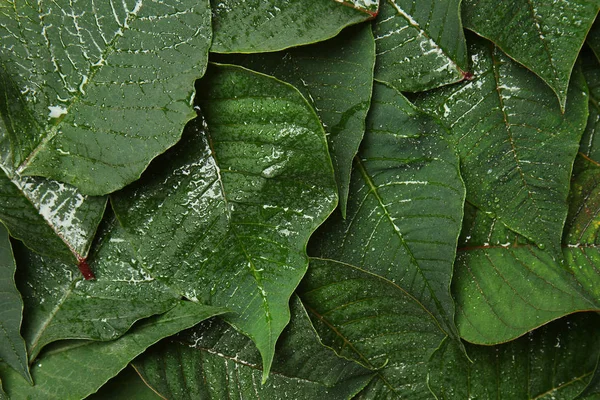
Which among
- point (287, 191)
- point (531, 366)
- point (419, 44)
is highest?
point (419, 44)

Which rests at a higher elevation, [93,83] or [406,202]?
[93,83]

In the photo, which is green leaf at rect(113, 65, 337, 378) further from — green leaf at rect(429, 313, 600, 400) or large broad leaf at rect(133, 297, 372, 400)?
green leaf at rect(429, 313, 600, 400)

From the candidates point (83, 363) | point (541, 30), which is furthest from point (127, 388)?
point (541, 30)

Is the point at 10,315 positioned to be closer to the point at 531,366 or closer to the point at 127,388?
the point at 127,388

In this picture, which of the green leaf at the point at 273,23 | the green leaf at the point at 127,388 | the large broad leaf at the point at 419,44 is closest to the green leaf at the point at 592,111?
the large broad leaf at the point at 419,44

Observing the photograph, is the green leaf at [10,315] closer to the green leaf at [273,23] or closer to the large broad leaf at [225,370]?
the large broad leaf at [225,370]

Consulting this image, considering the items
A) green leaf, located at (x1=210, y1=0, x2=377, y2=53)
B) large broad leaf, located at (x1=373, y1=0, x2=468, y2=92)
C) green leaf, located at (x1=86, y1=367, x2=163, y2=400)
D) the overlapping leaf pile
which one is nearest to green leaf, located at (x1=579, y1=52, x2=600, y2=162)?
the overlapping leaf pile

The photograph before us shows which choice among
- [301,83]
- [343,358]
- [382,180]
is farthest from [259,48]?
[343,358]
